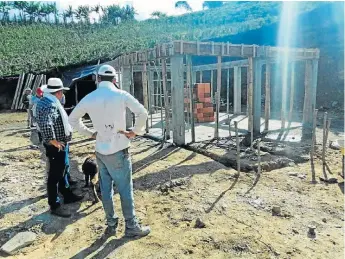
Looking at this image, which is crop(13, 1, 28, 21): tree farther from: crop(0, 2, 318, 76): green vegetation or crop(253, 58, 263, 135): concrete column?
crop(253, 58, 263, 135): concrete column

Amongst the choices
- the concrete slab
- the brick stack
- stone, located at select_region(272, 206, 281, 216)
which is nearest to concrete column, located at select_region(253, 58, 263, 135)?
the concrete slab

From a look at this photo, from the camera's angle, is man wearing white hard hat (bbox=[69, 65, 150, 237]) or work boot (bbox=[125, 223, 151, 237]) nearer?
man wearing white hard hat (bbox=[69, 65, 150, 237])

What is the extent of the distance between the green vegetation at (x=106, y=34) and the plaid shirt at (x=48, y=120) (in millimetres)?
17580

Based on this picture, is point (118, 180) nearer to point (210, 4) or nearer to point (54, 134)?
point (54, 134)

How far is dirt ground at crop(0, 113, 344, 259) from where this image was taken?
2.99 metres

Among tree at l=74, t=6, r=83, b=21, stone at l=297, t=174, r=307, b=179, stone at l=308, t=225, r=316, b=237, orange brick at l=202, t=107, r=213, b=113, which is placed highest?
tree at l=74, t=6, r=83, b=21

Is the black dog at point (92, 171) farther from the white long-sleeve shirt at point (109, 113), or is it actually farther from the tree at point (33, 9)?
the tree at point (33, 9)

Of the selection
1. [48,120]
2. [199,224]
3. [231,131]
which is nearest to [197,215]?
[199,224]

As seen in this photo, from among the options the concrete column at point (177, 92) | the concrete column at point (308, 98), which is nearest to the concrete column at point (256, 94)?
the concrete column at point (308, 98)

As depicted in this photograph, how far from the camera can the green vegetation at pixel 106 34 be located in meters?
23.7

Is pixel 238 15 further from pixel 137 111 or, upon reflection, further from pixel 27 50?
pixel 137 111

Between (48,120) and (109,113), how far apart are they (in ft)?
3.13

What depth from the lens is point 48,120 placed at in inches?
138

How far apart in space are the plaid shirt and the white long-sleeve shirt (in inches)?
24.6
